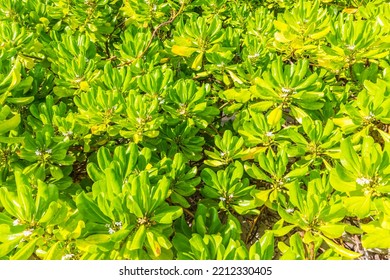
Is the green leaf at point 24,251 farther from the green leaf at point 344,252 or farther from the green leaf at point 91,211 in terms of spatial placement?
the green leaf at point 344,252

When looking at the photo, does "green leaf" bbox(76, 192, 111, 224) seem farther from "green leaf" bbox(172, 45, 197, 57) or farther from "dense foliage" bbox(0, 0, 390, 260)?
"green leaf" bbox(172, 45, 197, 57)

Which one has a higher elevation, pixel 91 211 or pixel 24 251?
pixel 91 211

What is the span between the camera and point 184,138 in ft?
4.49

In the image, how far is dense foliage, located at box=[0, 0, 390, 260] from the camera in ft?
3.12

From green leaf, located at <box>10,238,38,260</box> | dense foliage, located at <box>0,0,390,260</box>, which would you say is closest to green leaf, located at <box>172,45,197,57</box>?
dense foliage, located at <box>0,0,390,260</box>

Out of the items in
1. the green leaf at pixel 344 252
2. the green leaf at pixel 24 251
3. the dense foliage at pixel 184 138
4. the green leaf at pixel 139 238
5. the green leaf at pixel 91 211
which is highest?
the dense foliage at pixel 184 138

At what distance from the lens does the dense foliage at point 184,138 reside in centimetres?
95

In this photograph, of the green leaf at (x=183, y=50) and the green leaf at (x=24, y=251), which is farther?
the green leaf at (x=183, y=50)

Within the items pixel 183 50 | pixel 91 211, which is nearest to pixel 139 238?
pixel 91 211

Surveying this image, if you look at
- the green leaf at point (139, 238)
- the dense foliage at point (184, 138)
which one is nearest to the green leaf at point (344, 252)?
the dense foliage at point (184, 138)

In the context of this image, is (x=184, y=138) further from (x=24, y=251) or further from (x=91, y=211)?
(x=24, y=251)

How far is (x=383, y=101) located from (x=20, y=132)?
1.25 meters

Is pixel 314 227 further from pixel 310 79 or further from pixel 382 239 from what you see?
pixel 310 79
